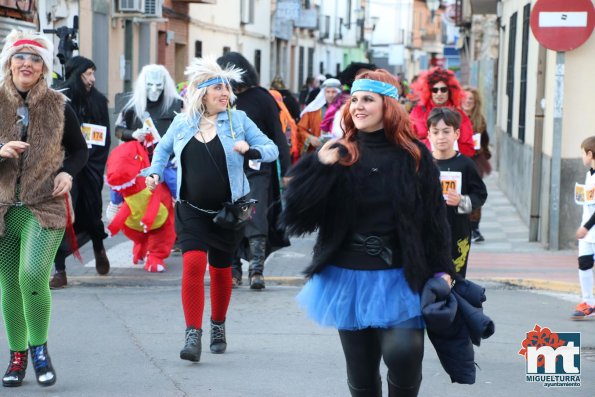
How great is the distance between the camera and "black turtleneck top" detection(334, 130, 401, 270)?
487 centimetres

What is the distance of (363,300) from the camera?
4.82m

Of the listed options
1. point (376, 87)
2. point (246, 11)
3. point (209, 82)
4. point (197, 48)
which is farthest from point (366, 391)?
point (246, 11)

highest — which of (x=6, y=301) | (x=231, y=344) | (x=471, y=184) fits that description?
(x=471, y=184)

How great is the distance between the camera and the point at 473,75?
39.4 m

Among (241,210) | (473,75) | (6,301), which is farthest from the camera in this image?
(473,75)

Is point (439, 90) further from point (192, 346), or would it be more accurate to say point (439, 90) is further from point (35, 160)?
point (35, 160)

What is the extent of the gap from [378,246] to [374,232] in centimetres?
6

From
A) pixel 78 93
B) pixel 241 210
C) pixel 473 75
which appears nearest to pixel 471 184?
pixel 241 210

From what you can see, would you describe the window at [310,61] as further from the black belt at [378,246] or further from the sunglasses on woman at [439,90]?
the black belt at [378,246]

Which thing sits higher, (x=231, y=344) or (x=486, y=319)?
(x=486, y=319)

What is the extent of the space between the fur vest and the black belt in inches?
80.7

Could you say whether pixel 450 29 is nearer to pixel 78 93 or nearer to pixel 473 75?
pixel 473 75

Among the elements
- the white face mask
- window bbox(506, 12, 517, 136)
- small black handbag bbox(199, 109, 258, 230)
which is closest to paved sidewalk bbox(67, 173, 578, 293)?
the white face mask

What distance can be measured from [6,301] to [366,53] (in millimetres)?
62146
